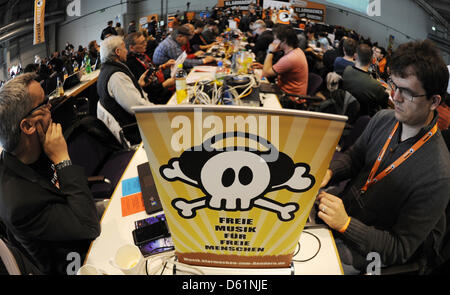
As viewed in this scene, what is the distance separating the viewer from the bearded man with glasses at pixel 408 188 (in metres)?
1.06

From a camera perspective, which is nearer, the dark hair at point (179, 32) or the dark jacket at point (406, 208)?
the dark jacket at point (406, 208)

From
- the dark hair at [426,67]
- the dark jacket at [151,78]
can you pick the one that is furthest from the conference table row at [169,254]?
the dark jacket at [151,78]

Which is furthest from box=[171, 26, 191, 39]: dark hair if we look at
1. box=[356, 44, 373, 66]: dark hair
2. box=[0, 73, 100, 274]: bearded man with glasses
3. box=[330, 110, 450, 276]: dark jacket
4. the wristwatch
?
box=[330, 110, 450, 276]: dark jacket

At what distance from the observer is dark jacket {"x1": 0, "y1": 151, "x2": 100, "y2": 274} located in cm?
107

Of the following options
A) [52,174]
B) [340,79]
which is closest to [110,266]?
[52,174]

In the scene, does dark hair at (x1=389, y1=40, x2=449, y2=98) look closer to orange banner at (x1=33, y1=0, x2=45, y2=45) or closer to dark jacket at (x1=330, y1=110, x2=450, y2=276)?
Result: dark jacket at (x1=330, y1=110, x2=450, y2=276)

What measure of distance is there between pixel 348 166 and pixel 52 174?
1672 mm

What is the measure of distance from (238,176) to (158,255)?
643 millimetres

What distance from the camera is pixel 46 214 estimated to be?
1112mm

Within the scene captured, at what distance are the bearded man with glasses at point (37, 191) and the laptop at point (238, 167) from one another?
0.67 m

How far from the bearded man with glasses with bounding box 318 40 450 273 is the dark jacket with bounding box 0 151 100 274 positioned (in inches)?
41.4

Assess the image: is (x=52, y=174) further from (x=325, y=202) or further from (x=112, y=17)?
(x=112, y=17)

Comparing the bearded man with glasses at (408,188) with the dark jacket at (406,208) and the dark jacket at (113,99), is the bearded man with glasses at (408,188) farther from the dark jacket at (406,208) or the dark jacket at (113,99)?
the dark jacket at (113,99)

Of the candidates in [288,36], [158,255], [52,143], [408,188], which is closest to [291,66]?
[288,36]
